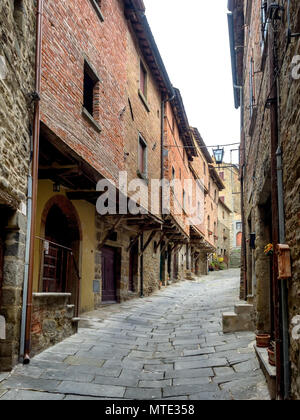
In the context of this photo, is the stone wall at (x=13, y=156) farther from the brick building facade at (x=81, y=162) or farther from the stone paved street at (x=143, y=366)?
the stone paved street at (x=143, y=366)

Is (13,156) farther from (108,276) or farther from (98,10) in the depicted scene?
(108,276)

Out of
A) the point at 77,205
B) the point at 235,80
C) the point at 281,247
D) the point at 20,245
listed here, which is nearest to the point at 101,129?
the point at 77,205

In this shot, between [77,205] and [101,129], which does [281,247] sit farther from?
[77,205]

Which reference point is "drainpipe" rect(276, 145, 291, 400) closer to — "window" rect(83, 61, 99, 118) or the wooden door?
"window" rect(83, 61, 99, 118)

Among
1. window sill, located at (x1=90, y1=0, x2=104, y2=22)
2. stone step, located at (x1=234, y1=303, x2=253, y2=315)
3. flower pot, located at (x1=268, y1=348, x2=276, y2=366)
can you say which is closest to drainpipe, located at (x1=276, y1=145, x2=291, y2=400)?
flower pot, located at (x1=268, y1=348, x2=276, y2=366)

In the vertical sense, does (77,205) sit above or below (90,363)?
above

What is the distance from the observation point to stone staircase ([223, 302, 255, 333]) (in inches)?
289

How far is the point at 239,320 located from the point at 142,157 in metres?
6.90

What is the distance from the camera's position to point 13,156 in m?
5.12

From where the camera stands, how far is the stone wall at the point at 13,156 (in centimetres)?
482

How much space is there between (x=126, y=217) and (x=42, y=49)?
581 cm

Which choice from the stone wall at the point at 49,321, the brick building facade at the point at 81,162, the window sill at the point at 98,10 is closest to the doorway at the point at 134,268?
the brick building facade at the point at 81,162

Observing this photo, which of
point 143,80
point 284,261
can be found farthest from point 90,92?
point 284,261

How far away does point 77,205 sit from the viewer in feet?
31.4
